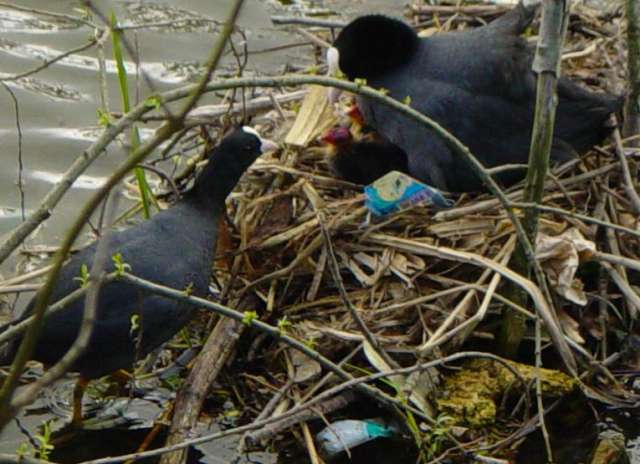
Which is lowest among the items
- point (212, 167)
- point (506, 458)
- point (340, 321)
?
point (506, 458)

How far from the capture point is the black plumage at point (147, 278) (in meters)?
3.79

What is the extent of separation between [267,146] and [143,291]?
828mm

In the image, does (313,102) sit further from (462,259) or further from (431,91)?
(462,259)

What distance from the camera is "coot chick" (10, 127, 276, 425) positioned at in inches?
149

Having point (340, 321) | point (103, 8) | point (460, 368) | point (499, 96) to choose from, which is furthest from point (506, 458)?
point (103, 8)

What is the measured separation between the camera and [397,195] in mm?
4242

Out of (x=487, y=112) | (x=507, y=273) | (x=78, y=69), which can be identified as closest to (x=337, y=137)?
(x=487, y=112)

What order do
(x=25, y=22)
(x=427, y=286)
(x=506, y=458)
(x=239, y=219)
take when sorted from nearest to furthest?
(x=506, y=458), (x=427, y=286), (x=239, y=219), (x=25, y=22)

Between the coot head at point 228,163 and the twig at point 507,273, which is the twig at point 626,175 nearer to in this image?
the twig at point 507,273

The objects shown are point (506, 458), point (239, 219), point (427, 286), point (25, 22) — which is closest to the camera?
point (506, 458)

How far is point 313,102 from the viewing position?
4.68 m

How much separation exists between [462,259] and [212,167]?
85 centimetres

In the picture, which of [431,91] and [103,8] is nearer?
[431,91]

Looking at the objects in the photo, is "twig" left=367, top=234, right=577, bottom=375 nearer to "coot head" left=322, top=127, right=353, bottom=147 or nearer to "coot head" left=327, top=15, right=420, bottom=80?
"coot head" left=322, top=127, right=353, bottom=147
